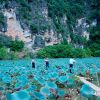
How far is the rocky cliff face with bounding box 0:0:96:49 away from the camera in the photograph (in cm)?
4060

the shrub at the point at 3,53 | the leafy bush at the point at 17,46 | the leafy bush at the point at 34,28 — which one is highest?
the leafy bush at the point at 34,28

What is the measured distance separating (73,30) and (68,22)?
1.37 m

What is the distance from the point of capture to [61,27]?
47.0 m

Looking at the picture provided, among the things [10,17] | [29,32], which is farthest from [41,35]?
[10,17]

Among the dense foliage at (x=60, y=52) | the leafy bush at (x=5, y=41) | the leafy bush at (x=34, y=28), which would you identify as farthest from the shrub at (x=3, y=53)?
the leafy bush at (x=34, y=28)

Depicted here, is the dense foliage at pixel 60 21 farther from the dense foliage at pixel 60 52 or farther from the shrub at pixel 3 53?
the shrub at pixel 3 53

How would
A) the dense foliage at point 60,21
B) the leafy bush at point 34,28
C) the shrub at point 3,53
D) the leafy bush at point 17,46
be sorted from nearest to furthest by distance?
the shrub at point 3,53 → the leafy bush at point 17,46 → the dense foliage at point 60,21 → the leafy bush at point 34,28

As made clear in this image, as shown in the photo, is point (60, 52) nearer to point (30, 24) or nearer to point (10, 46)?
point (30, 24)

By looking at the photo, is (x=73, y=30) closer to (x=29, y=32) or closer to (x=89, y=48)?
(x=89, y=48)

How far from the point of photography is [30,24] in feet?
137

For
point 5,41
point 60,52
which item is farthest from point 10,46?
point 60,52

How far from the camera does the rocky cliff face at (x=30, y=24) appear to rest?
4060cm

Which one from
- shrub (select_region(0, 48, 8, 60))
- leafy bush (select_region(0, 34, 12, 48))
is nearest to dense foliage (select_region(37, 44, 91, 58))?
leafy bush (select_region(0, 34, 12, 48))

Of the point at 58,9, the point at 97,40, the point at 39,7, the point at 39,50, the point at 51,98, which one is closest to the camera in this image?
the point at 51,98
